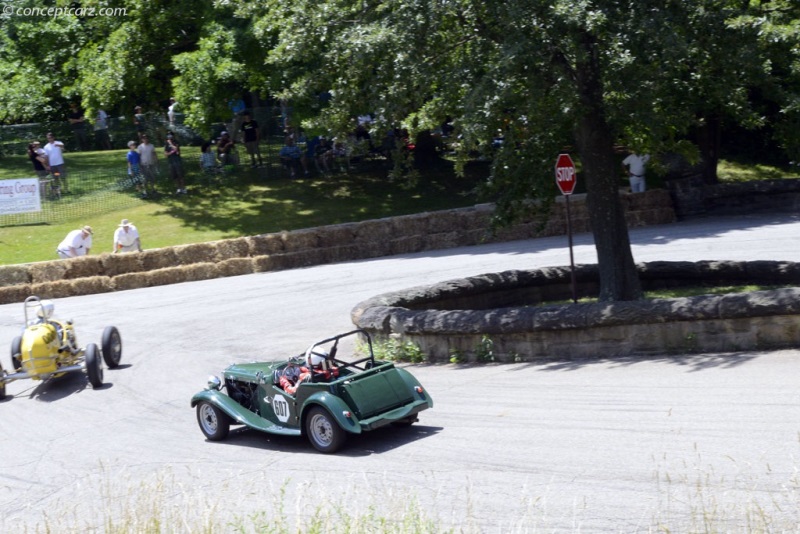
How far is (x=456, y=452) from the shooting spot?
9.22 meters

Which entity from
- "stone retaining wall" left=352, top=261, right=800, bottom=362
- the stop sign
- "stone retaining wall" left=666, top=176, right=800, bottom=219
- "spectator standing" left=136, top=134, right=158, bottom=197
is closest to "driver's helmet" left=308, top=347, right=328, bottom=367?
"stone retaining wall" left=352, top=261, right=800, bottom=362

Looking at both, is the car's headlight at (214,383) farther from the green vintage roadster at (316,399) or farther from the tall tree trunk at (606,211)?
the tall tree trunk at (606,211)

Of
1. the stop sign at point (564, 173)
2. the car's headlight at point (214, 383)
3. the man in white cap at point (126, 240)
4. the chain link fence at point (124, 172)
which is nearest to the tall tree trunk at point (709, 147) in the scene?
the chain link fence at point (124, 172)

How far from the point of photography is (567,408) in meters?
10.2

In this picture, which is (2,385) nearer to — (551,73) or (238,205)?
(551,73)

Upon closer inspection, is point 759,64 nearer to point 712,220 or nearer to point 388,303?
point 388,303

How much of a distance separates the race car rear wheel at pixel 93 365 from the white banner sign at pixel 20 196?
15.8 m

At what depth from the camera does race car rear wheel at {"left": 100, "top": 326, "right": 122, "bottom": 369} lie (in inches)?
596

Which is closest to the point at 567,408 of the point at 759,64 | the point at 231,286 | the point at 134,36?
the point at 759,64

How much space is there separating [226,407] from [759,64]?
8.63 meters

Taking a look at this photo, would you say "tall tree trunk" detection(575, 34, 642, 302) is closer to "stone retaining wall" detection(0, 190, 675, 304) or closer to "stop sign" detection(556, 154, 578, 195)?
"stop sign" detection(556, 154, 578, 195)

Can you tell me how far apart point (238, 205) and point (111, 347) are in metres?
14.6

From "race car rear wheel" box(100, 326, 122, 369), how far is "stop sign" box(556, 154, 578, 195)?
775cm

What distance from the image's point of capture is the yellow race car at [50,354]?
14062 millimetres
